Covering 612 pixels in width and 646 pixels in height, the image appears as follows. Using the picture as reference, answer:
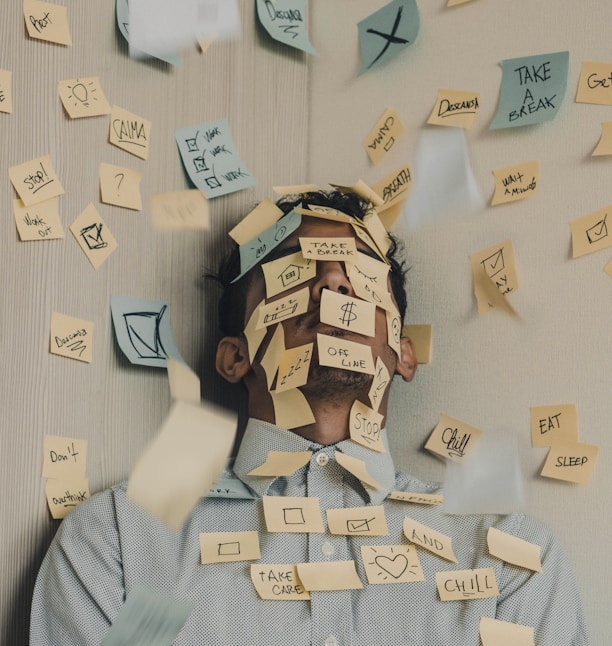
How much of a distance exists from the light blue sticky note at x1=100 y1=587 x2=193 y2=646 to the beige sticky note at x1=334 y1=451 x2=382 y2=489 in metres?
0.30

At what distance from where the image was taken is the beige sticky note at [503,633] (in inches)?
51.9

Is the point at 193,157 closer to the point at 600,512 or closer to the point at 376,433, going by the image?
the point at 376,433

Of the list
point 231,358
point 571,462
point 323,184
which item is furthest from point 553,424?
point 323,184

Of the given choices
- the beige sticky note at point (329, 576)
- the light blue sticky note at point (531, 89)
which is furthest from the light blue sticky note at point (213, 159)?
the beige sticky note at point (329, 576)

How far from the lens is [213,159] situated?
1691 mm

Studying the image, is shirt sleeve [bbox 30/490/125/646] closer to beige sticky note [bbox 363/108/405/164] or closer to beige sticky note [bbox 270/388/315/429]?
beige sticky note [bbox 270/388/315/429]

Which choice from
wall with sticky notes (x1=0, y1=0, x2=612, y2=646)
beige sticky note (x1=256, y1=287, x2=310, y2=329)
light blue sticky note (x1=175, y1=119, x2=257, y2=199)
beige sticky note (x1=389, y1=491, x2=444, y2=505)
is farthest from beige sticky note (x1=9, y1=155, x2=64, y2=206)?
beige sticky note (x1=389, y1=491, x2=444, y2=505)

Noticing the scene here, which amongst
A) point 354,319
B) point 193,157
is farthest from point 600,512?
point 193,157

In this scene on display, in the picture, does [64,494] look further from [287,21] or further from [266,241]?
[287,21]

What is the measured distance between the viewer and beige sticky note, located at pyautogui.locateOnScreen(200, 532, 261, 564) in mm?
1384

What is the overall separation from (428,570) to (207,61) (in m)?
0.94

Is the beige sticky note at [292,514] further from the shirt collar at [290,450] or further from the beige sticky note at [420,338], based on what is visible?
the beige sticky note at [420,338]

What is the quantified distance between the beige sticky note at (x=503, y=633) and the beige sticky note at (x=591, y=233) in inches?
22.5

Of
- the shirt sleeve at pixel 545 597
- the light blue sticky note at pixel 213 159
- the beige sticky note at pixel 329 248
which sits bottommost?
the shirt sleeve at pixel 545 597
